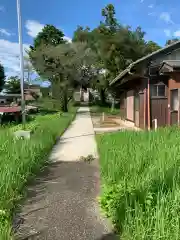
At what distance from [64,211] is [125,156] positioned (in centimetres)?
168

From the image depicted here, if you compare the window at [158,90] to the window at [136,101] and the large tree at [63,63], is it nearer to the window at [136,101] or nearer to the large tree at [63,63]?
the window at [136,101]

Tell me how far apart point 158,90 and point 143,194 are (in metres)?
10.6

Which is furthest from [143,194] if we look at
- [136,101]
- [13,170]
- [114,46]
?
[114,46]

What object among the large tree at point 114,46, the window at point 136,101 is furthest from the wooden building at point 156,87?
the large tree at point 114,46

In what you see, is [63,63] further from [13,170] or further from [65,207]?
[65,207]

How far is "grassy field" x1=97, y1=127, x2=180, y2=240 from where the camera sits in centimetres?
274

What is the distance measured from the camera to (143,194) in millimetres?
3303

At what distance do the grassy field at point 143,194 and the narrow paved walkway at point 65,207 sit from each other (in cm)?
28

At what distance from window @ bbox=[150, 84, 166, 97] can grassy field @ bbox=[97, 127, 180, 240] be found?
821cm

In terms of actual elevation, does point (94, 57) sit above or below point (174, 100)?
above

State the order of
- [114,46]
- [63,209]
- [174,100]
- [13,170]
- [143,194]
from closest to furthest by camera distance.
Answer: [143,194], [63,209], [13,170], [174,100], [114,46]

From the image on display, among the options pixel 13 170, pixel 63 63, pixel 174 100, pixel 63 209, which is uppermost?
pixel 63 63

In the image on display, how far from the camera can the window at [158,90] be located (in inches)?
519

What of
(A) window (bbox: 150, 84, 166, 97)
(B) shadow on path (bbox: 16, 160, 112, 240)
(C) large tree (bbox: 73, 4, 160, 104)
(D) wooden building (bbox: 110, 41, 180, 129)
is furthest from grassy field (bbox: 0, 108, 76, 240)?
(C) large tree (bbox: 73, 4, 160, 104)
